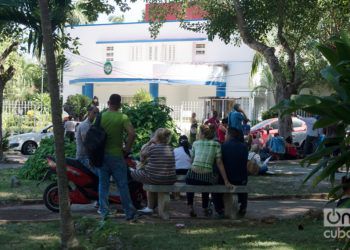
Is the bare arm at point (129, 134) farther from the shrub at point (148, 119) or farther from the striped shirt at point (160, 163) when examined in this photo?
the shrub at point (148, 119)

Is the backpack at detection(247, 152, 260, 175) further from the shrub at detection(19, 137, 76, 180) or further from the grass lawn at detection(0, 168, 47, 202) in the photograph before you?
the grass lawn at detection(0, 168, 47, 202)

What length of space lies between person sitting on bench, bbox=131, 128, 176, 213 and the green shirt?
744mm

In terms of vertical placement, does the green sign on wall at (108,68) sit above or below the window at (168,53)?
below

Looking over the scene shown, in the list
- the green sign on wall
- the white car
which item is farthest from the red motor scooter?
the green sign on wall

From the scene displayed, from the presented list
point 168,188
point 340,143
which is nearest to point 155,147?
point 168,188

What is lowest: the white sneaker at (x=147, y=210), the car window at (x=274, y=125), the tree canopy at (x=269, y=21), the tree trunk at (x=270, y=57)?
the white sneaker at (x=147, y=210)

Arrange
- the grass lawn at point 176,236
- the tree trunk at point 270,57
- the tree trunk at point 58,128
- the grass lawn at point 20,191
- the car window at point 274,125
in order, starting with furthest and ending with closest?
1. the car window at point 274,125
2. the tree trunk at point 270,57
3. the grass lawn at point 20,191
4. the grass lawn at point 176,236
5. the tree trunk at point 58,128

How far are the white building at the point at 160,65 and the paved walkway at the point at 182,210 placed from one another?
2594 centimetres

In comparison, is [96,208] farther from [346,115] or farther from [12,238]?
[346,115]

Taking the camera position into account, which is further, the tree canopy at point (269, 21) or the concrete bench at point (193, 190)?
the tree canopy at point (269, 21)

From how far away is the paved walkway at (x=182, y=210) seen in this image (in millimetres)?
10078

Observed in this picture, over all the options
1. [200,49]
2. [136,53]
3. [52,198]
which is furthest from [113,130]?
[136,53]

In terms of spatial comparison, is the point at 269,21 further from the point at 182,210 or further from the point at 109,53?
the point at 109,53

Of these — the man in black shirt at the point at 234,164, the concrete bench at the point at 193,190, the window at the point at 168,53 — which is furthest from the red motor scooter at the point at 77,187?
the window at the point at 168,53
